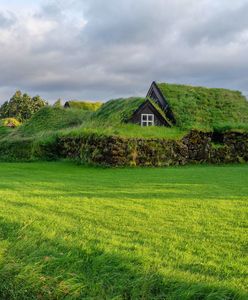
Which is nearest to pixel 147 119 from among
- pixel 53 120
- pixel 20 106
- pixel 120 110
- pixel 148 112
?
pixel 148 112

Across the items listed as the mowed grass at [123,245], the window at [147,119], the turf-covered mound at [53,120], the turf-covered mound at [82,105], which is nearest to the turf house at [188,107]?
the window at [147,119]

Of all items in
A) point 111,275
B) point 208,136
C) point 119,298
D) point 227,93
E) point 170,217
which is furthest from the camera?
point 227,93

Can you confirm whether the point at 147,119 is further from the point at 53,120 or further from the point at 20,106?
the point at 20,106

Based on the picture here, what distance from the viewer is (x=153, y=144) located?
2559 centimetres

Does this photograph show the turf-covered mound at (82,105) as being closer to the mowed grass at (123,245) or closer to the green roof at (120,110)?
the green roof at (120,110)

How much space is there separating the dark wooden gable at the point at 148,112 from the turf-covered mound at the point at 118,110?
12.3 inches

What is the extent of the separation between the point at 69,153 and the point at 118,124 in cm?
398

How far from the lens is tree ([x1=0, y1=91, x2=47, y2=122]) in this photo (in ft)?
274

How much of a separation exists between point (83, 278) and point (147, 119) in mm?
25060

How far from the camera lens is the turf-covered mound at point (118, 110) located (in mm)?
28791

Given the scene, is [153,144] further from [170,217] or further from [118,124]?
[170,217]

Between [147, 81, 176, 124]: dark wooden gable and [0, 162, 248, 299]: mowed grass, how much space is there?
1930 centimetres

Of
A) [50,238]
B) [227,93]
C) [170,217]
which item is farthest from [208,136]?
[50,238]

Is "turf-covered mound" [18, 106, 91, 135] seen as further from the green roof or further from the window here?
the window
